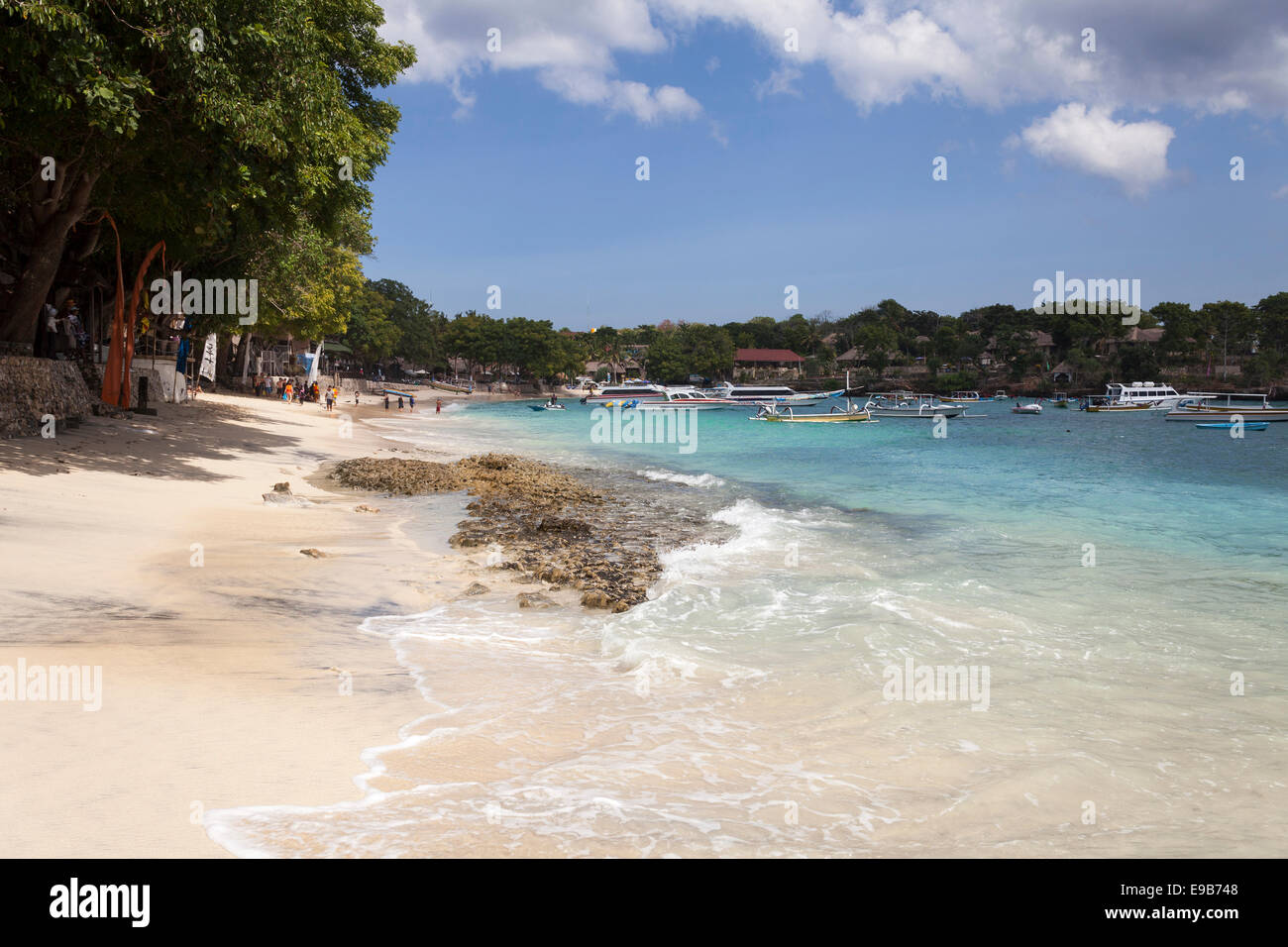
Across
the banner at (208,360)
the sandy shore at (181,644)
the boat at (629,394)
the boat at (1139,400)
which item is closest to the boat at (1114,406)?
the boat at (1139,400)

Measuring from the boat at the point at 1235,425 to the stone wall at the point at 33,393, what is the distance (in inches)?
2690

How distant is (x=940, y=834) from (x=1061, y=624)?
20.1 feet

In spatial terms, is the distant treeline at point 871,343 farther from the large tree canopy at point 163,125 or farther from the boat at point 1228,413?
the large tree canopy at point 163,125

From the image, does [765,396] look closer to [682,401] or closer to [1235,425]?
[682,401]

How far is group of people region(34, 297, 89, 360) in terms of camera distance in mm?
21188

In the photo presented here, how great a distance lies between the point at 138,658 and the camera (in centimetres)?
596

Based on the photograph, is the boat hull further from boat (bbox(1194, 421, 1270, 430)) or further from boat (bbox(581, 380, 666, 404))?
boat (bbox(581, 380, 666, 404))

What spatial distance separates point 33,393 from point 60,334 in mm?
8020

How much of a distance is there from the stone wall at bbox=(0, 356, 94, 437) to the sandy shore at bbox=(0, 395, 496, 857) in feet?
2.61

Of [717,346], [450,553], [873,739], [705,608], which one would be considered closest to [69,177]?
[450,553]

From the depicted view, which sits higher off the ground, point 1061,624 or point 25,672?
point 25,672

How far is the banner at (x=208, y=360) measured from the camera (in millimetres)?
38581

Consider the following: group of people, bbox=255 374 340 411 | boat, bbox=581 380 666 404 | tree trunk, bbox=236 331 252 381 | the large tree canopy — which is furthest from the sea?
boat, bbox=581 380 666 404
